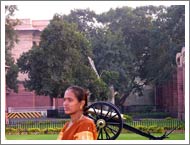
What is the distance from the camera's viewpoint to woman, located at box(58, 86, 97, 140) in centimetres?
138

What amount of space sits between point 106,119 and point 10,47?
184cm

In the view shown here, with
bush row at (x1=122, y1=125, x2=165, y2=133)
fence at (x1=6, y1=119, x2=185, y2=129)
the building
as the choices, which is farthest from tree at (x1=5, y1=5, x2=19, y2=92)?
bush row at (x1=122, y1=125, x2=165, y2=133)

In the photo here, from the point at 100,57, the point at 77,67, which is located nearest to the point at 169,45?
the point at 100,57

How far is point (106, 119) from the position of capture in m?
5.11

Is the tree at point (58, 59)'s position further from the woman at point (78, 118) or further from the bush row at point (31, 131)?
the woman at point (78, 118)

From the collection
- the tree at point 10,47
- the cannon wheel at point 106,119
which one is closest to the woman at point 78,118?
the cannon wheel at point 106,119

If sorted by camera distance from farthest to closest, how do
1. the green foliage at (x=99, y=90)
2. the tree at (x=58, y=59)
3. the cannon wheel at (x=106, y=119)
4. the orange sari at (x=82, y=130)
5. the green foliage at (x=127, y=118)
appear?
1. the tree at (x=58, y=59)
2. the green foliage at (x=99, y=90)
3. the green foliage at (x=127, y=118)
4. the cannon wheel at (x=106, y=119)
5. the orange sari at (x=82, y=130)

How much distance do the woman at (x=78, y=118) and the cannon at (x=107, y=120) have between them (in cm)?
358

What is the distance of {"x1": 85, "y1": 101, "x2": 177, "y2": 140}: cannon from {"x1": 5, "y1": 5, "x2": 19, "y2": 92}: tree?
1386mm

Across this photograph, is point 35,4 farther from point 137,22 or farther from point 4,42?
point 137,22

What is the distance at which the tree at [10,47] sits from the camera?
565cm

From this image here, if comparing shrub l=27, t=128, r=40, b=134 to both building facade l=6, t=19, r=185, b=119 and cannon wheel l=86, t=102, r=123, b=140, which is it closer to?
building facade l=6, t=19, r=185, b=119

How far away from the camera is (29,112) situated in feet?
18.9

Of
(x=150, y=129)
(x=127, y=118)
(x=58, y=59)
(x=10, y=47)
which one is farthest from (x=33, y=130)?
(x=150, y=129)
